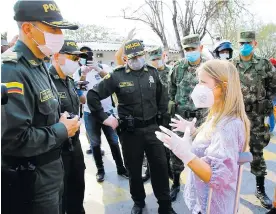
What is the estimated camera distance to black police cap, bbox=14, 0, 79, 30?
69.4 inches

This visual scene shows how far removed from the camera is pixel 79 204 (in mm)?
2994

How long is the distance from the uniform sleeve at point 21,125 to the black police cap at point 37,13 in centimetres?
34

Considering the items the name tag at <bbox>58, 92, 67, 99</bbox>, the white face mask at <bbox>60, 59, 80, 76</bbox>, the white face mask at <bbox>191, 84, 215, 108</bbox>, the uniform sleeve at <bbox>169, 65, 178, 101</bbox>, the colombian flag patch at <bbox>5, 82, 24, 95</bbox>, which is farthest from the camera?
the uniform sleeve at <bbox>169, 65, 178, 101</bbox>

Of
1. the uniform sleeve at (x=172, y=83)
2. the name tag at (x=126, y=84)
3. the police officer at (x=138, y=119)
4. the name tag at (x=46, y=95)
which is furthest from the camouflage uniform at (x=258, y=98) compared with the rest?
the name tag at (x=46, y=95)

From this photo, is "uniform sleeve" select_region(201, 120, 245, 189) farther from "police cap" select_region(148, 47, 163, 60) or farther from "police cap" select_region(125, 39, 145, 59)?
"police cap" select_region(148, 47, 163, 60)

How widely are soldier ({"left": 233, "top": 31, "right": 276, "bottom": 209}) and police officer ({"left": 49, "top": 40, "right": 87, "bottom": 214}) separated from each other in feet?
6.93

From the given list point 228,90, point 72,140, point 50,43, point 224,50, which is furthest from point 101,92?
point 224,50

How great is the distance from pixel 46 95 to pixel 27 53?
31 cm

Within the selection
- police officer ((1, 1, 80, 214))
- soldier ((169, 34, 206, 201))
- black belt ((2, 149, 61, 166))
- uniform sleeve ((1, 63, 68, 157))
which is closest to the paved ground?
soldier ((169, 34, 206, 201))

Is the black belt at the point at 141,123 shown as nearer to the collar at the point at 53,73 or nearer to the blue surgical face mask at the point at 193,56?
the collar at the point at 53,73

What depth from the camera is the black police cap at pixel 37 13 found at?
176cm

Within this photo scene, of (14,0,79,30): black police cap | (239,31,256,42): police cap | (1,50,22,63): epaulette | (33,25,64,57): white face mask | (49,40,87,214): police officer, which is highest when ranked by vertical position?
(14,0,79,30): black police cap

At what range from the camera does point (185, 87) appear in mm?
3676

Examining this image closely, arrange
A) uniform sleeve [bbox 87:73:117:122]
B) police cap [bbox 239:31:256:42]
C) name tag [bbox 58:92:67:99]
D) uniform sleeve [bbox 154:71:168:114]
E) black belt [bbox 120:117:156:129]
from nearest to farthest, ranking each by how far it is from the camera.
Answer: name tag [bbox 58:92:67:99] < black belt [bbox 120:117:156:129] < uniform sleeve [bbox 87:73:117:122] < uniform sleeve [bbox 154:71:168:114] < police cap [bbox 239:31:256:42]
